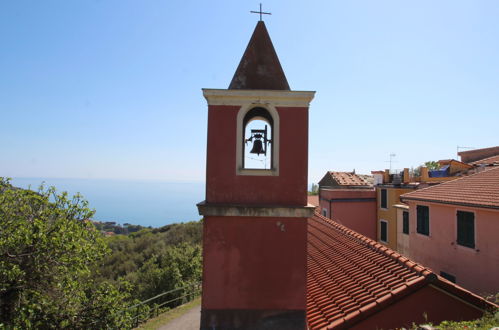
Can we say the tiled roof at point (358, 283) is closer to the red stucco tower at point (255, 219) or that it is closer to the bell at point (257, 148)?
the red stucco tower at point (255, 219)

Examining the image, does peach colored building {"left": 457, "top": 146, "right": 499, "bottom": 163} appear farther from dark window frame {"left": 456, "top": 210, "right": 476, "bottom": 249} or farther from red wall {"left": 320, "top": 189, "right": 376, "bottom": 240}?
dark window frame {"left": 456, "top": 210, "right": 476, "bottom": 249}

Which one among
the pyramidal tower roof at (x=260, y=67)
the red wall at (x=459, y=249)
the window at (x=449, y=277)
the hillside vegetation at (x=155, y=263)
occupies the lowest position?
the hillside vegetation at (x=155, y=263)

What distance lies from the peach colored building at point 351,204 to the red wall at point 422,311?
13.6 metres

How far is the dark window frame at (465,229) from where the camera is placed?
35.0 feet

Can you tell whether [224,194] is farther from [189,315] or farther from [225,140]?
[189,315]

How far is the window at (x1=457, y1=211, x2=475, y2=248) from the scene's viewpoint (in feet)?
35.0

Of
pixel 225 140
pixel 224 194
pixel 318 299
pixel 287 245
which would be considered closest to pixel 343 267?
pixel 318 299

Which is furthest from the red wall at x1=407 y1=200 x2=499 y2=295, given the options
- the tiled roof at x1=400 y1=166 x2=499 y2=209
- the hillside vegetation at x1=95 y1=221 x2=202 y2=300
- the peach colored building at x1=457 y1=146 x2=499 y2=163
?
the peach colored building at x1=457 y1=146 x2=499 y2=163

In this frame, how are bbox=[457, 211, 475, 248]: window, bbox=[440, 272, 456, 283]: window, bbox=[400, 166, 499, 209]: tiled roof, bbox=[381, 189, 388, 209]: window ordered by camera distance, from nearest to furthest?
bbox=[400, 166, 499, 209]: tiled roof → bbox=[457, 211, 475, 248]: window → bbox=[440, 272, 456, 283]: window → bbox=[381, 189, 388, 209]: window

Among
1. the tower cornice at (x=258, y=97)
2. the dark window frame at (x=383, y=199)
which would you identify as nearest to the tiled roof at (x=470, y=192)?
the dark window frame at (x=383, y=199)

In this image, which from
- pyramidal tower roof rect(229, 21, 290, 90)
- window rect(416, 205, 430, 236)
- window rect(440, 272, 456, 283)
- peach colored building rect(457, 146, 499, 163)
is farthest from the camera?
peach colored building rect(457, 146, 499, 163)

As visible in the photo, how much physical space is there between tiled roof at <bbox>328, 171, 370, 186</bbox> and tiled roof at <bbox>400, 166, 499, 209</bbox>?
6.88m

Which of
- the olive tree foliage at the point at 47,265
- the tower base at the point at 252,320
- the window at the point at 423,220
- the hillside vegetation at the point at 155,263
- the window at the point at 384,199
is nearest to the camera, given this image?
the tower base at the point at 252,320

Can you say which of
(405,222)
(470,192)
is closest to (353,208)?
(405,222)
